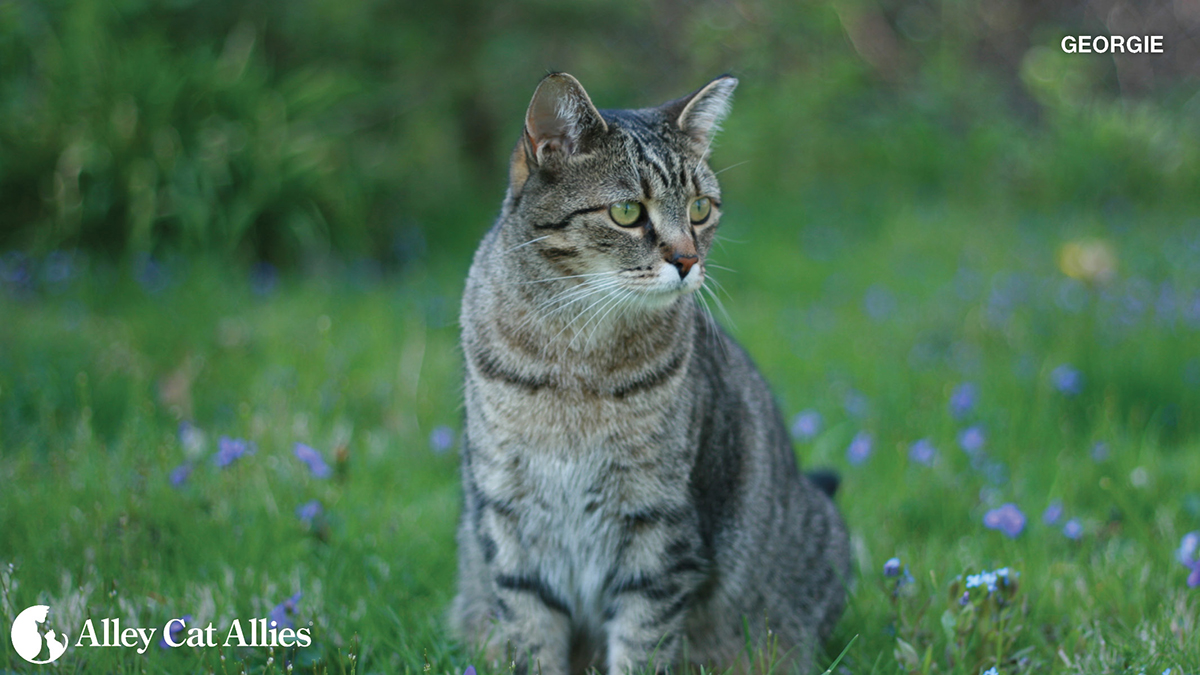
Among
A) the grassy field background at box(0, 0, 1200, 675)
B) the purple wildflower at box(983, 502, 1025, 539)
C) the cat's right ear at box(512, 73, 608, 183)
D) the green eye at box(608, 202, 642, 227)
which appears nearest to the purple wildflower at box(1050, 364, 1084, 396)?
the grassy field background at box(0, 0, 1200, 675)

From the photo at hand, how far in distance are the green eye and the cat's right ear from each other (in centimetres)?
19

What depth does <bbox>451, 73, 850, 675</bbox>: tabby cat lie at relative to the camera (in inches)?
87.2

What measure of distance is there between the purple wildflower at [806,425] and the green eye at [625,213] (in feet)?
4.95

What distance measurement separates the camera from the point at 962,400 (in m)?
3.47

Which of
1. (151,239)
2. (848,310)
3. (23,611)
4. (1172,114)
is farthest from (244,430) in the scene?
(1172,114)

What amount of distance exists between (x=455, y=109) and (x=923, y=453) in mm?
4877

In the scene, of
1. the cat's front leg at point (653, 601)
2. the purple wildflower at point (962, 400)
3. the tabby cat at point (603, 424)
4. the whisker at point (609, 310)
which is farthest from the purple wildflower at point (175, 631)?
the purple wildflower at point (962, 400)

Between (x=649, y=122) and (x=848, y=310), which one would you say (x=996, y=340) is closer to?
(x=848, y=310)

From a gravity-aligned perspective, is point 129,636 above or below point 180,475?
below

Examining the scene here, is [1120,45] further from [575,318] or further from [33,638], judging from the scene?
[33,638]

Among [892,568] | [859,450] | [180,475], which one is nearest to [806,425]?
[859,450]

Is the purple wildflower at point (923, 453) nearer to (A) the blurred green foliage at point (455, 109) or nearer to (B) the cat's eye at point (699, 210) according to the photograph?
(B) the cat's eye at point (699, 210)

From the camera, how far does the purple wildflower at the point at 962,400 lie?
137 inches

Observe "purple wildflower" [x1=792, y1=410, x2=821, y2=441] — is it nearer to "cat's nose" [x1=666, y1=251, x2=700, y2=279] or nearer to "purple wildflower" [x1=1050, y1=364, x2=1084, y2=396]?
"purple wildflower" [x1=1050, y1=364, x2=1084, y2=396]
